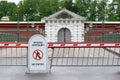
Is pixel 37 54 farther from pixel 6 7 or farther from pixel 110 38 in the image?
pixel 6 7

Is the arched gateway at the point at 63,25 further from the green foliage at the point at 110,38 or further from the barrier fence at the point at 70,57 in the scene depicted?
the barrier fence at the point at 70,57

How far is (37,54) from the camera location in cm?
1353

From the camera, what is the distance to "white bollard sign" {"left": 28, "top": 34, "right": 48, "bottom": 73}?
13500mm

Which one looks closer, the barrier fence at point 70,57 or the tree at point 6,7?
the barrier fence at point 70,57

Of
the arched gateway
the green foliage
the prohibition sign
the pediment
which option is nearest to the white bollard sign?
the prohibition sign

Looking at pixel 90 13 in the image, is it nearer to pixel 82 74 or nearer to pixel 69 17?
pixel 69 17

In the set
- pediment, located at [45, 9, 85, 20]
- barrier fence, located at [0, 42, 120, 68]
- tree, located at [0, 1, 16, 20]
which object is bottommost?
barrier fence, located at [0, 42, 120, 68]

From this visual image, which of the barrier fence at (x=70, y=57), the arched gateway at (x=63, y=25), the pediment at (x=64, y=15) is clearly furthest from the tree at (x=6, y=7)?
the barrier fence at (x=70, y=57)

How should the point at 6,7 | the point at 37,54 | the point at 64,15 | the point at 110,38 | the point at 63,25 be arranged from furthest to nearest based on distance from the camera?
1. the point at 6,7
2. the point at 64,15
3. the point at 63,25
4. the point at 110,38
5. the point at 37,54

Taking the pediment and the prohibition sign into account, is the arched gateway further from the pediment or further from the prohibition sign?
the prohibition sign

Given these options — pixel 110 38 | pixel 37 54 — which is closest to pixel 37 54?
pixel 37 54

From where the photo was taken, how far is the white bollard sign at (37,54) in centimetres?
1350

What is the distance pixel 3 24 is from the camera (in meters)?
65.5

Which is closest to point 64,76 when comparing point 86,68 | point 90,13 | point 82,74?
point 82,74
